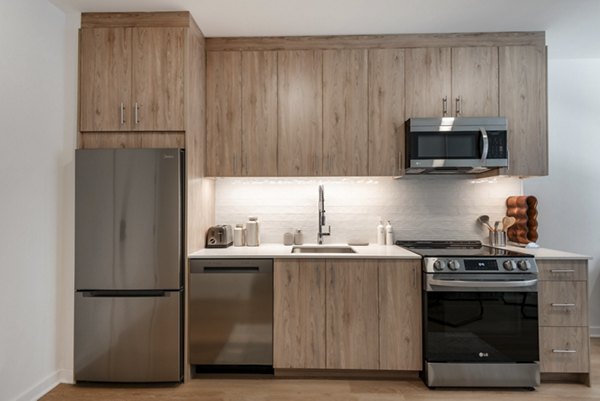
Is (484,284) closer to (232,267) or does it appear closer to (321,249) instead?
(321,249)

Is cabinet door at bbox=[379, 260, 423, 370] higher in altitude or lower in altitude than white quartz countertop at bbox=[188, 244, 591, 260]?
lower

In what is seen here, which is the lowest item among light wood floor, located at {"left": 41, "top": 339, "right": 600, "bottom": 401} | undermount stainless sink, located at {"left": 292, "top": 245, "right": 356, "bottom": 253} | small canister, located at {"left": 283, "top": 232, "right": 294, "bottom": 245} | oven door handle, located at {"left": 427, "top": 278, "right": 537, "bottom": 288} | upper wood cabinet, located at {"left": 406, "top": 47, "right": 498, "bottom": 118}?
light wood floor, located at {"left": 41, "top": 339, "right": 600, "bottom": 401}

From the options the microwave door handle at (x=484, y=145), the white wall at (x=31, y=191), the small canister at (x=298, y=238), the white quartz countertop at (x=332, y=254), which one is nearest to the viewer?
the white wall at (x=31, y=191)

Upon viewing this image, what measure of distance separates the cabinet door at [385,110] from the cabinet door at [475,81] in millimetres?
444

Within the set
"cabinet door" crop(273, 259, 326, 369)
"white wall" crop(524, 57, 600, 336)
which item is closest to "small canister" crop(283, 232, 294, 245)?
"cabinet door" crop(273, 259, 326, 369)

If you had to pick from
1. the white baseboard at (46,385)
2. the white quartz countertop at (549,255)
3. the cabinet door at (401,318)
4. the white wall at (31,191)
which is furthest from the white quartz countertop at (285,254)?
→ the white baseboard at (46,385)

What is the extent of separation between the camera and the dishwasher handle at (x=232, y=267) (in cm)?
271

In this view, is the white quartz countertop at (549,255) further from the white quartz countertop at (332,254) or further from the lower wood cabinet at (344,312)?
the lower wood cabinet at (344,312)

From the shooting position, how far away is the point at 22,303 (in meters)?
2.32

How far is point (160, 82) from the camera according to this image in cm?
271

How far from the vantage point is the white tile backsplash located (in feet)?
11.1

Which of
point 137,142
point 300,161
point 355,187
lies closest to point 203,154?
point 137,142

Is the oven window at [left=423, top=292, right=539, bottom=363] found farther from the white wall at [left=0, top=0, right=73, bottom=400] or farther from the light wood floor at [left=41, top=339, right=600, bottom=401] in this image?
the white wall at [left=0, top=0, right=73, bottom=400]

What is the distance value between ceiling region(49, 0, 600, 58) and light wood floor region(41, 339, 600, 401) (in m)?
2.69
